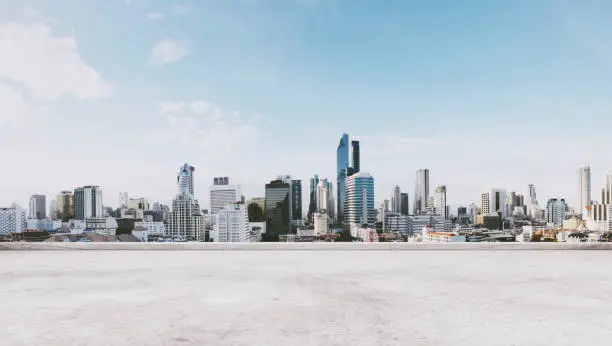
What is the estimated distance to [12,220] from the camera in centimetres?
3666

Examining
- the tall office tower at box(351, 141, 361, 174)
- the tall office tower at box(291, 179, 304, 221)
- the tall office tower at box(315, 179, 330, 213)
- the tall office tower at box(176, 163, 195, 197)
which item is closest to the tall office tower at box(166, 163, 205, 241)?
the tall office tower at box(176, 163, 195, 197)

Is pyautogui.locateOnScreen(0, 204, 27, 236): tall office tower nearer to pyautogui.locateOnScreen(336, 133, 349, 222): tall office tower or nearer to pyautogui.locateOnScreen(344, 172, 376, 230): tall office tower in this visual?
pyautogui.locateOnScreen(344, 172, 376, 230): tall office tower

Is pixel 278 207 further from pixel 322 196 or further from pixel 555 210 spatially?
pixel 555 210

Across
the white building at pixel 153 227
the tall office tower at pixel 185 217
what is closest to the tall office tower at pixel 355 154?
the tall office tower at pixel 185 217

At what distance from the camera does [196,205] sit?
68.2 meters

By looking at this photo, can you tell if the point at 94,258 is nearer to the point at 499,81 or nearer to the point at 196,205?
the point at 499,81

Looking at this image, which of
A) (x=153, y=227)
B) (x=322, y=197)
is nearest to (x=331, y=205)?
(x=322, y=197)

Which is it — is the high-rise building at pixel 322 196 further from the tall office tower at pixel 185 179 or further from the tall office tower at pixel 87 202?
the tall office tower at pixel 87 202

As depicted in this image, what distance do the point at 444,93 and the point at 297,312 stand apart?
2162cm

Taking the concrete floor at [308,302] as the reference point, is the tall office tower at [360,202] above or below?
below

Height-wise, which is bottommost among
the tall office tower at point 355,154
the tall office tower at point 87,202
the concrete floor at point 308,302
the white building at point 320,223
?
the white building at point 320,223

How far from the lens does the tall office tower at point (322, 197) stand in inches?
3823

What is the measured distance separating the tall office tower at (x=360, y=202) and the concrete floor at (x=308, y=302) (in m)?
80.0

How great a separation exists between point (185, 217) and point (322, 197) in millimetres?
47302
